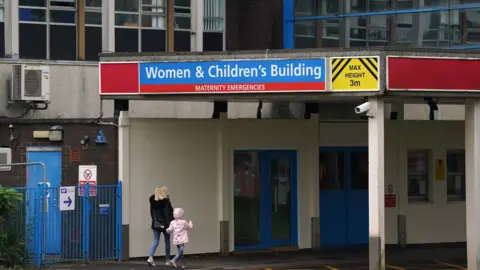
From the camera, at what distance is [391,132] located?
780 inches

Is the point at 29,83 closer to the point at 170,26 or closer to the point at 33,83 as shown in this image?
the point at 33,83

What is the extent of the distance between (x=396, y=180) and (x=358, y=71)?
6.45 m

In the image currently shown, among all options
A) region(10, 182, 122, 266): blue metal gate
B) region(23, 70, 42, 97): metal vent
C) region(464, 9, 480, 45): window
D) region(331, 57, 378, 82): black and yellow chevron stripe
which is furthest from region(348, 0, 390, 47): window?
region(23, 70, 42, 97): metal vent

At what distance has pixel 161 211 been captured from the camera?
1627 cm

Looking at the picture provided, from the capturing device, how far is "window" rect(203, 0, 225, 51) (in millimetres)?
19312

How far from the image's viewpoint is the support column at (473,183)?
14.6 metres

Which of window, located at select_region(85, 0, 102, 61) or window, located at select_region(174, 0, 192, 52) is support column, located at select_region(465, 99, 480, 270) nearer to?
window, located at select_region(174, 0, 192, 52)

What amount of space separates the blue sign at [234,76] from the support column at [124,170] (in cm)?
164

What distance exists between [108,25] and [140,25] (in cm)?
82

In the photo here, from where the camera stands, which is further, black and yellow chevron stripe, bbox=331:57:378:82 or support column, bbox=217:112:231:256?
support column, bbox=217:112:231:256

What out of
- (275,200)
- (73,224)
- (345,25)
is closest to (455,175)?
(345,25)

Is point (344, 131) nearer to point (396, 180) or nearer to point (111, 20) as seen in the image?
point (396, 180)

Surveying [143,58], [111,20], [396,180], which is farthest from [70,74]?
[396,180]

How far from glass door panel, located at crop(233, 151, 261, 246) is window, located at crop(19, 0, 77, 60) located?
14.6ft
